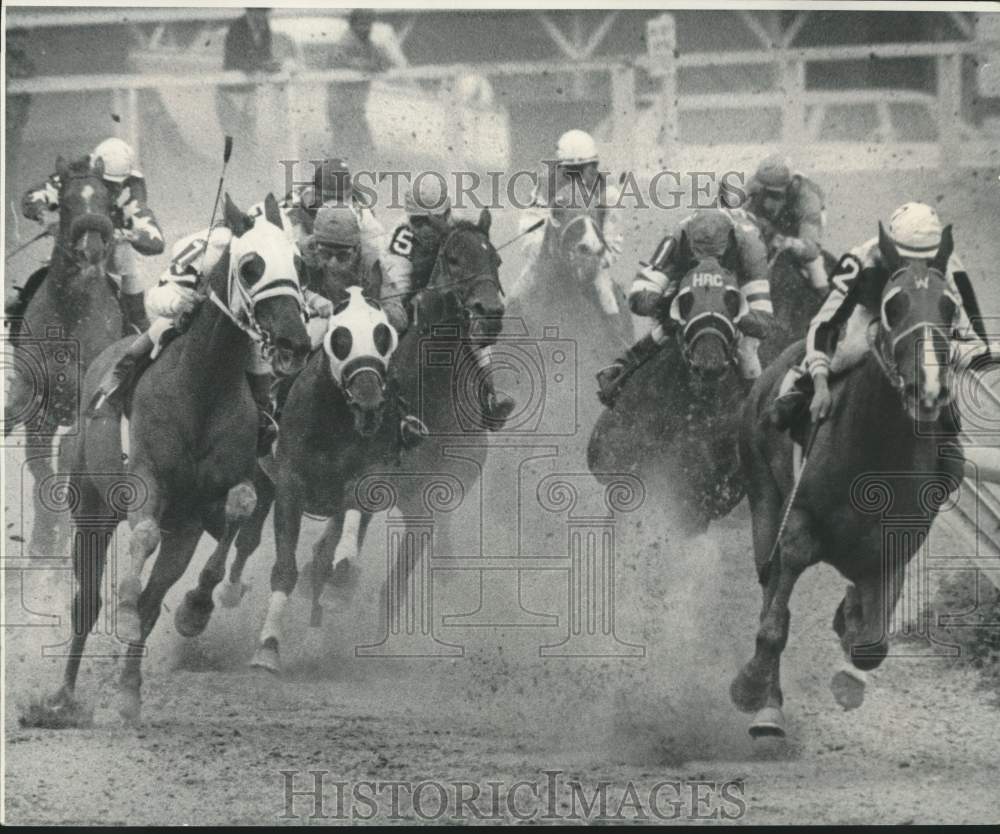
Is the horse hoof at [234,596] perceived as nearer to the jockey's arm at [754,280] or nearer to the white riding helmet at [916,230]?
the jockey's arm at [754,280]

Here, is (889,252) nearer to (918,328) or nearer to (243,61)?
(918,328)

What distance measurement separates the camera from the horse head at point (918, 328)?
22.3ft

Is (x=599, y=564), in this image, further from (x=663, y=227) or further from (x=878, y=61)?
(x=878, y=61)

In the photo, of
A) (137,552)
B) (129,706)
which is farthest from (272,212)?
(129,706)

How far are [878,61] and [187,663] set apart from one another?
144 inches

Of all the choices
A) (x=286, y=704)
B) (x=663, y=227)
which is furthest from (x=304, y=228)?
(x=286, y=704)

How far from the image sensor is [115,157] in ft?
23.6

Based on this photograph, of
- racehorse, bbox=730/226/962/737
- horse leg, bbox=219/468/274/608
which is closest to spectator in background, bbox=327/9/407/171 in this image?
horse leg, bbox=219/468/274/608

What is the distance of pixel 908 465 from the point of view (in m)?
7.05

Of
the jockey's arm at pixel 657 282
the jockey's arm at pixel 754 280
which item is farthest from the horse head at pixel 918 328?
the jockey's arm at pixel 657 282

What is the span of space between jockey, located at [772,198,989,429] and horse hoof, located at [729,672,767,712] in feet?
3.36

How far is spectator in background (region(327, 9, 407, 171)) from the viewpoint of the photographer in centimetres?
719

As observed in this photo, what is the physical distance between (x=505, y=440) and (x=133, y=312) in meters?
1.58

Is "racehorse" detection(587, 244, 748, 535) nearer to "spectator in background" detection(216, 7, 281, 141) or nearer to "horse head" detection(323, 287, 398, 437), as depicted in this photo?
"horse head" detection(323, 287, 398, 437)
